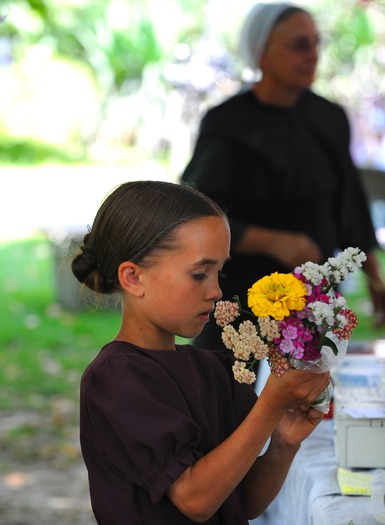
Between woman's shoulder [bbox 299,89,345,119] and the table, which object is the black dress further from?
the table

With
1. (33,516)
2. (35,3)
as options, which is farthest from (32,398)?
(35,3)

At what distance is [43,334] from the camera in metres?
7.14

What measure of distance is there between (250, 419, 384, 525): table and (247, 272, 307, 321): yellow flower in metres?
0.58

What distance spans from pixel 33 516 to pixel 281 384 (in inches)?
113

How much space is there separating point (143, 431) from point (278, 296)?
0.33 m

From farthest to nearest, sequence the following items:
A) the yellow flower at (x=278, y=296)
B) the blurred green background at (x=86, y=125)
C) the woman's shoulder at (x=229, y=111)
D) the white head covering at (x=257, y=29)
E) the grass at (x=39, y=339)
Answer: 1. the blurred green background at (x=86, y=125)
2. the grass at (x=39, y=339)
3. the white head covering at (x=257, y=29)
4. the woman's shoulder at (x=229, y=111)
5. the yellow flower at (x=278, y=296)

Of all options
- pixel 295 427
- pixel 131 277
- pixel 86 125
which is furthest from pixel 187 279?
pixel 86 125

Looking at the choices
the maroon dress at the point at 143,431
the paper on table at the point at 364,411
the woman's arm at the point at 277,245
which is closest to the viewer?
the maroon dress at the point at 143,431

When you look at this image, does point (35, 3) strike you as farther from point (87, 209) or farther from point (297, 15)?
point (87, 209)

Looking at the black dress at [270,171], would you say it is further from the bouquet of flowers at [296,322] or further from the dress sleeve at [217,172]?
the bouquet of flowers at [296,322]

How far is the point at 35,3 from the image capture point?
365 cm

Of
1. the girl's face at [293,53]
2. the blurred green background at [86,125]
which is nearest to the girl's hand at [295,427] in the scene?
the girl's face at [293,53]

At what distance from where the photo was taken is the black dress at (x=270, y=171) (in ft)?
11.3

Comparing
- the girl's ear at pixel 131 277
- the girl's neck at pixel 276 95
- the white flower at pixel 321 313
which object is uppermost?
the white flower at pixel 321 313
